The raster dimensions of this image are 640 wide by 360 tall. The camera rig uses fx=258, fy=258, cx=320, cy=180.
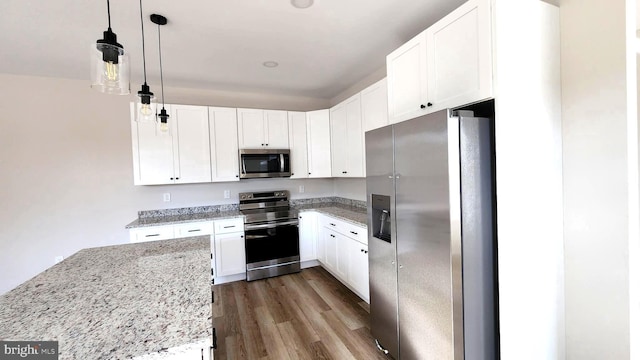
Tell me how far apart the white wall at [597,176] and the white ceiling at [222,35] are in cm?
88

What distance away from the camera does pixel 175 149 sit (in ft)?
11.0

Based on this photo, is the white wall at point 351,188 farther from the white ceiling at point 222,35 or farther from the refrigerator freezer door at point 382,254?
the white ceiling at point 222,35

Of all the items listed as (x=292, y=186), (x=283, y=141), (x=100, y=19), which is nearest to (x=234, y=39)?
(x=100, y=19)

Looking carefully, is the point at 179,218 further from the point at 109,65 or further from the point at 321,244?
the point at 109,65

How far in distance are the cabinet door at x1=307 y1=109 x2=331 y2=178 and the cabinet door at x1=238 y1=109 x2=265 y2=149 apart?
720 mm

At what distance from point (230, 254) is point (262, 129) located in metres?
1.79

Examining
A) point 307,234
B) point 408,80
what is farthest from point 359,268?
point 408,80

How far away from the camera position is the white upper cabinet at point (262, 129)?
3.65 m

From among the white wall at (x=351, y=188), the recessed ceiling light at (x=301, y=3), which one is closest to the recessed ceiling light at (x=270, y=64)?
the recessed ceiling light at (x=301, y=3)

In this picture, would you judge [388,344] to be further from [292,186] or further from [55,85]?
[55,85]

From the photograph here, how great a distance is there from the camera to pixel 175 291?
1.19 m

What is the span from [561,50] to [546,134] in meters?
0.53

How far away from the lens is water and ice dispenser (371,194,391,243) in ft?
6.54

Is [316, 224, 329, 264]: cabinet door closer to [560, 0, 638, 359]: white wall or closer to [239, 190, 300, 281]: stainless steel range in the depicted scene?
[239, 190, 300, 281]: stainless steel range
